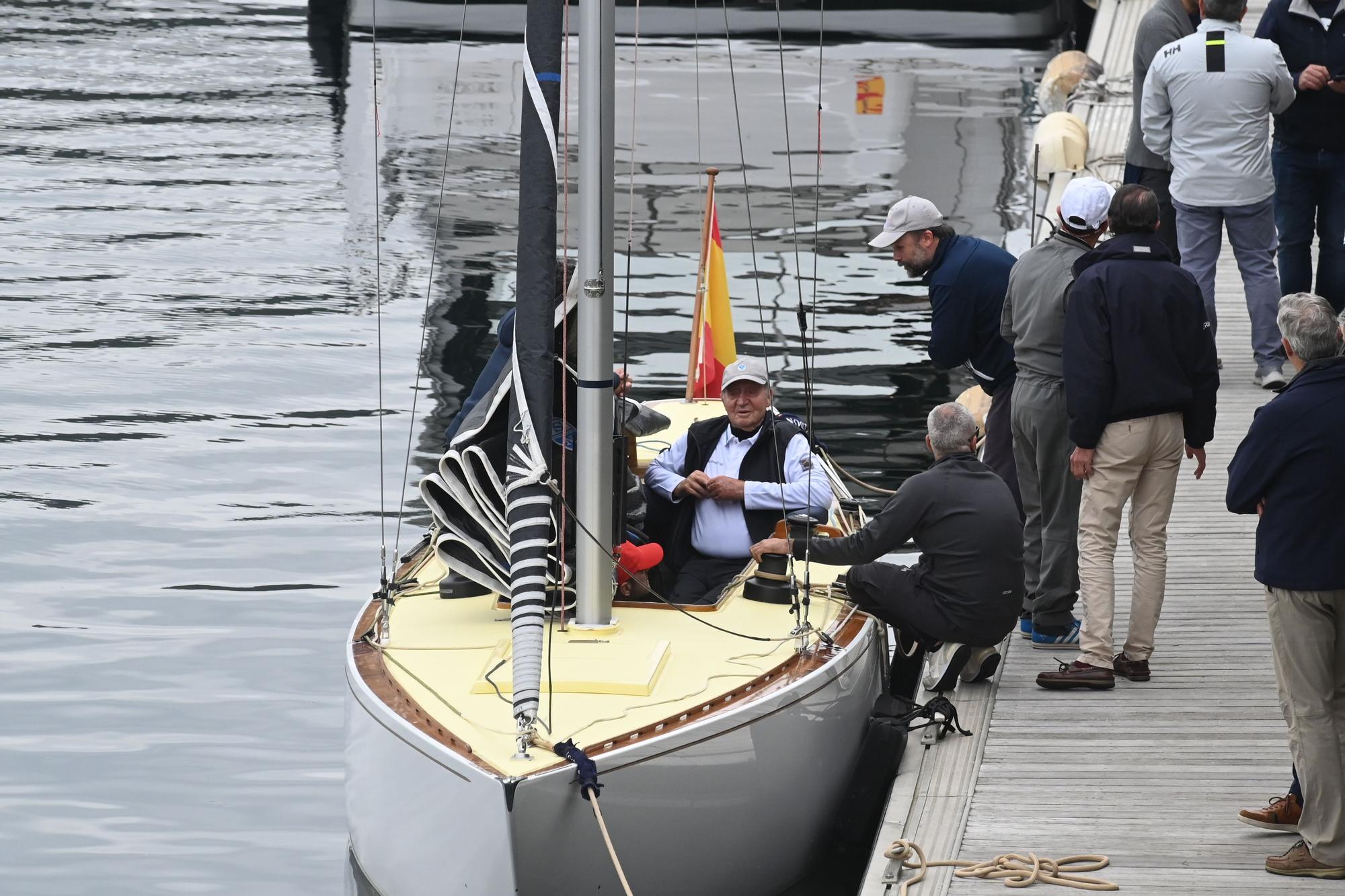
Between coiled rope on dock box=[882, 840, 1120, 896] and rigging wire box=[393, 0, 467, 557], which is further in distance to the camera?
rigging wire box=[393, 0, 467, 557]

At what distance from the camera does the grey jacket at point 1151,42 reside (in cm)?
919

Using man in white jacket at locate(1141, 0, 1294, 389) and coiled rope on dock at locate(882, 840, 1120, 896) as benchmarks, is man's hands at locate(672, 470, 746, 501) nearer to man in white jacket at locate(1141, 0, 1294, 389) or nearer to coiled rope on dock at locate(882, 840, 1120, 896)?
coiled rope on dock at locate(882, 840, 1120, 896)

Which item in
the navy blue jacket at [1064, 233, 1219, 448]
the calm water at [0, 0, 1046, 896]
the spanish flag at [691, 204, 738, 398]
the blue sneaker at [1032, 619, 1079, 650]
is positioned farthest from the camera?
the spanish flag at [691, 204, 738, 398]

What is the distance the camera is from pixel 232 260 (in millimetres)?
18984

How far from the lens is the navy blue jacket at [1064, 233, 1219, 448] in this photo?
6.22m

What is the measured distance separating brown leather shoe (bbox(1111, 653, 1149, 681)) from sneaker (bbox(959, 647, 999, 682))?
1.49 feet

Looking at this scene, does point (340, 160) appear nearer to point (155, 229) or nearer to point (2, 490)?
point (155, 229)

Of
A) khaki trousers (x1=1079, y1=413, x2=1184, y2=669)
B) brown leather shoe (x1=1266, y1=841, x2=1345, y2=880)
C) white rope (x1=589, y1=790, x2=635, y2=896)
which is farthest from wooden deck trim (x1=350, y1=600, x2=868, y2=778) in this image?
brown leather shoe (x1=1266, y1=841, x2=1345, y2=880)

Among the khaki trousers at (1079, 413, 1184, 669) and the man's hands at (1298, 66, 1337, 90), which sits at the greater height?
the man's hands at (1298, 66, 1337, 90)

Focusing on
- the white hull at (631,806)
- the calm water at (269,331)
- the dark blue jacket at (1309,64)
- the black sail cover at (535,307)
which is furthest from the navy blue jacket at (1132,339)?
the dark blue jacket at (1309,64)

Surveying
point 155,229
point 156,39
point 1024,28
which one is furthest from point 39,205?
point 1024,28

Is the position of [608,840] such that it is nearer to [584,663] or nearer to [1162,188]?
[584,663]

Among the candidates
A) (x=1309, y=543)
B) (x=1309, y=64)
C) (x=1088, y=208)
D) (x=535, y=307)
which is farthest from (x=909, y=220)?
(x=1309, y=543)

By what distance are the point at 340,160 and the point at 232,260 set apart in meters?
5.31
